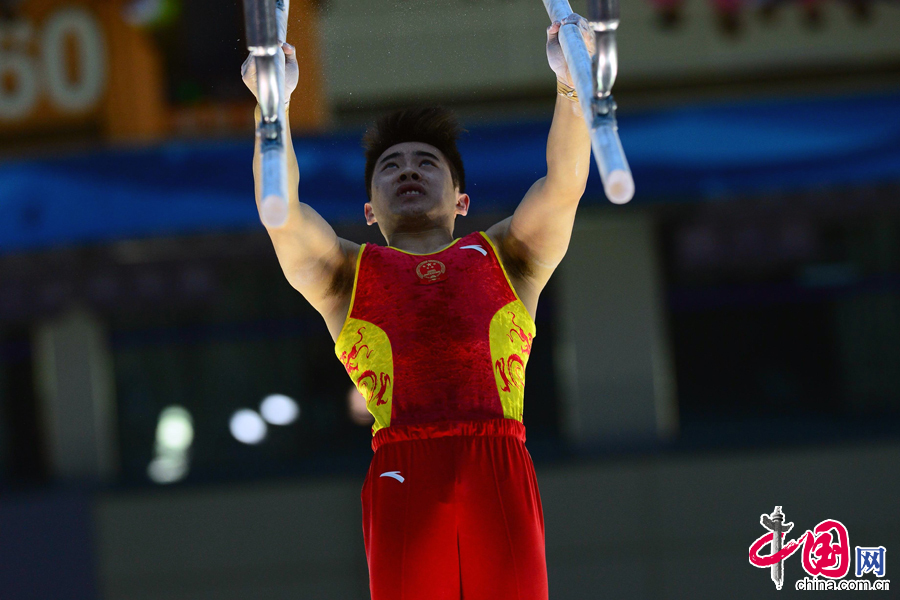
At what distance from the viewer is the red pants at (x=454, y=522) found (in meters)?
1.94

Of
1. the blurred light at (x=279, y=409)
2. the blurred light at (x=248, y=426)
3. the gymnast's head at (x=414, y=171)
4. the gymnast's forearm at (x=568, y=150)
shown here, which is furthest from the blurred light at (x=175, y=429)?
the gymnast's forearm at (x=568, y=150)

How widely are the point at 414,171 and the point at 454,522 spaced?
862 mm

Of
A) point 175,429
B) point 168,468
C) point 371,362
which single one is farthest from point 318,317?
point 371,362

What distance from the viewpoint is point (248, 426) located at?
654 centimetres

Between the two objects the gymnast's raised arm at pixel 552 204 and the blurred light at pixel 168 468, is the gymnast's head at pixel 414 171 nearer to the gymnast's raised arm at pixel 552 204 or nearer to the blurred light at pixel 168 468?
the gymnast's raised arm at pixel 552 204

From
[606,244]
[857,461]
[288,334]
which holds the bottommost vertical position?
[857,461]

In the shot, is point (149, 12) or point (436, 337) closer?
point (436, 337)

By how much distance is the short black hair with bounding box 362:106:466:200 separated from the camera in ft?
7.88

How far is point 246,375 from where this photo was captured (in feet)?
21.3

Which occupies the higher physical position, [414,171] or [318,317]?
[414,171]

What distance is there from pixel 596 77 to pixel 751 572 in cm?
489

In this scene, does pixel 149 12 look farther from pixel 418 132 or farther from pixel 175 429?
pixel 418 132

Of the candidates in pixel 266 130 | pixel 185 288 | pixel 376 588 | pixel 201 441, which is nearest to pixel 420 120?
pixel 266 130

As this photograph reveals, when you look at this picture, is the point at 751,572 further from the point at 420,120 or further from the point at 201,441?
the point at 420,120
